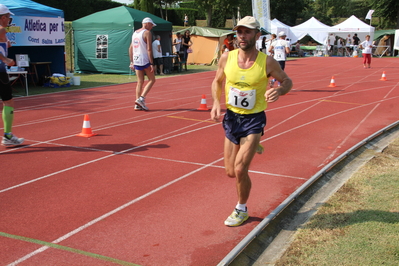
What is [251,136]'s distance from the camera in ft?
14.7

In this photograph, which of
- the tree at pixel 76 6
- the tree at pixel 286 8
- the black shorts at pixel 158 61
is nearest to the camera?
the black shorts at pixel 158 61

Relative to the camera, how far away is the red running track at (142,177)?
4145 millimetres

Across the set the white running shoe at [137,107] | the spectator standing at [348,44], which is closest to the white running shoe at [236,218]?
the white running shoe at [137,107]

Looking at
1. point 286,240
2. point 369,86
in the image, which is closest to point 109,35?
point 369,86

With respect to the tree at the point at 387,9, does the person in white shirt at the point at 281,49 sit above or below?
below

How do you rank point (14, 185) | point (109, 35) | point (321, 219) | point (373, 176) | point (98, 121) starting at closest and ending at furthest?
point (321, 219), point (14, 185), point (373, 176), point (98, 121), point (109, 35)

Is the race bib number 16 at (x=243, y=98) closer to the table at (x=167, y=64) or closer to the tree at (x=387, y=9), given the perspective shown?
the table at (x=167, y=64)

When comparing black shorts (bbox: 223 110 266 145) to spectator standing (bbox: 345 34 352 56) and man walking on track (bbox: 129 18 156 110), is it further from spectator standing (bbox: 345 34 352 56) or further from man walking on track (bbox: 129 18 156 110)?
spectator standing (bbox: 345 34 352 56)

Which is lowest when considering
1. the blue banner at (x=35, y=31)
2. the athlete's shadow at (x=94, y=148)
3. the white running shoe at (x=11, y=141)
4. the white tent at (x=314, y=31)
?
the athlete's shadow at (x=94, y=148)

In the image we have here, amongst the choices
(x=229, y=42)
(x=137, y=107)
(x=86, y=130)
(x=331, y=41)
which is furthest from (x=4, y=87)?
(x=331, y=41)

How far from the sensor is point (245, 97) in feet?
14.7

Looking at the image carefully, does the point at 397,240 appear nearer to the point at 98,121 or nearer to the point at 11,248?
the point at 11,248

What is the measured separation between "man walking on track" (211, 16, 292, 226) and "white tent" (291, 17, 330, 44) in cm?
4242

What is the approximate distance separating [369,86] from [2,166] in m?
15.2
